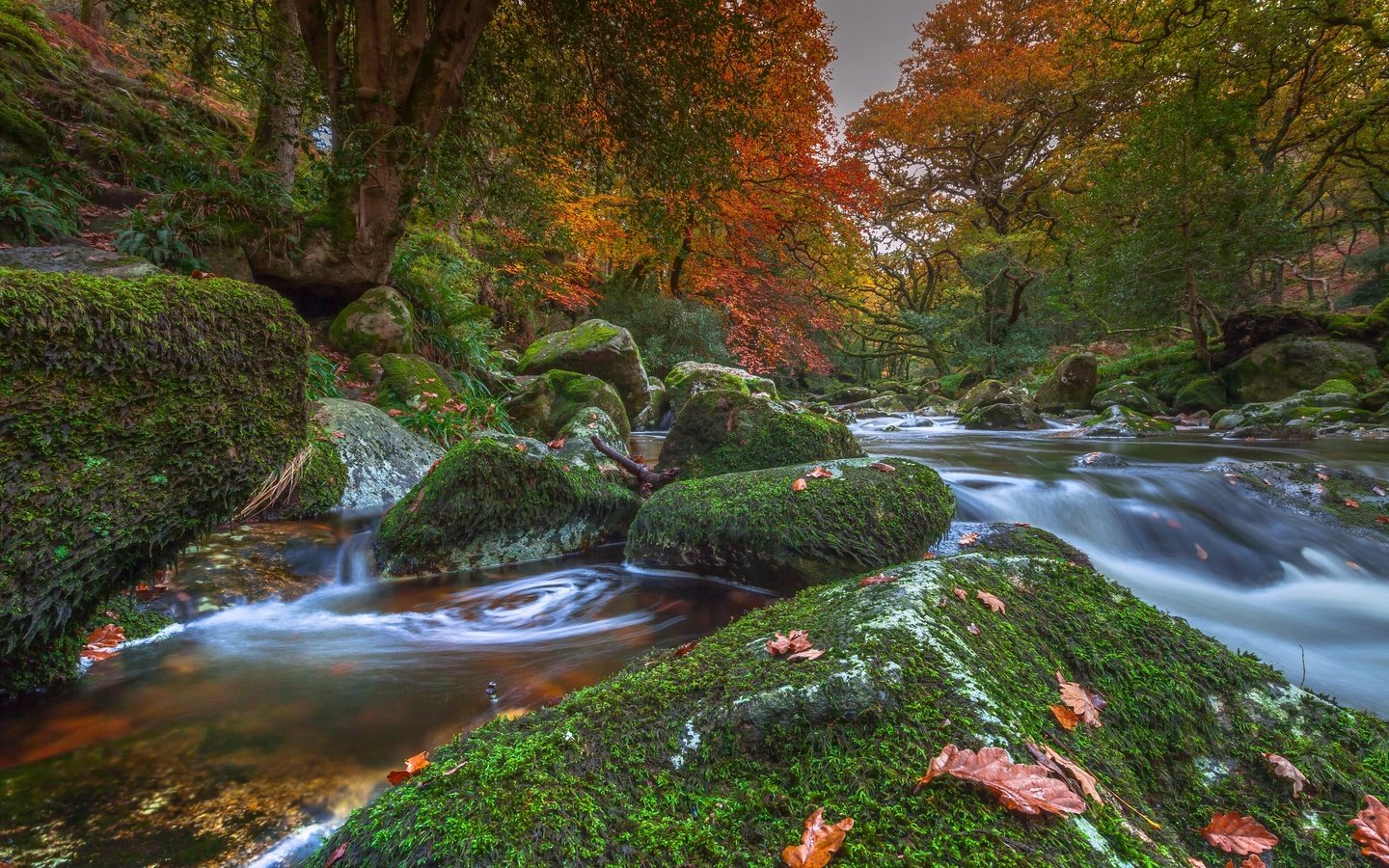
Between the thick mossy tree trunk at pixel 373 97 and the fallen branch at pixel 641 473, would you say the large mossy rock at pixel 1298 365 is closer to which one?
the fallen branch at pixel 641 473

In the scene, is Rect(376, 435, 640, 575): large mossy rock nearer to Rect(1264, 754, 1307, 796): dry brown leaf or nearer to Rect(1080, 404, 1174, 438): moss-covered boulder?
Rect(1264, 754, 1307, 796): dry brown leaf

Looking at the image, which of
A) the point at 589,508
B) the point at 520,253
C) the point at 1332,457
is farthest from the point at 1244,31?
the point at 589,508

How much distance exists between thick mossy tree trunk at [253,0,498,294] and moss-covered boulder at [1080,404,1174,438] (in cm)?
1274

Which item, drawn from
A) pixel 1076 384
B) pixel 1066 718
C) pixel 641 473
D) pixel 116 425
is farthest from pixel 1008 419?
pixel 116 425

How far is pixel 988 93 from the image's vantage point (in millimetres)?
20328

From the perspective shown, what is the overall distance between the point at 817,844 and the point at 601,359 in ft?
34.4

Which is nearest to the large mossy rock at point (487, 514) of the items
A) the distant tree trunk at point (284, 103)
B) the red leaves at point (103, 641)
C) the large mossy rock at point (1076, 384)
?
the red leaves at point (103, 641)

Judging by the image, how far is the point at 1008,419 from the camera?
1332 cm

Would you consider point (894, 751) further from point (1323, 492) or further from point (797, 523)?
point (1323, 492)

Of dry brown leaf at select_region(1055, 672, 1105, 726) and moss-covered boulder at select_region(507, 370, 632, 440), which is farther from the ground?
moss-covered boulder at select_region(507, 370, 632, 440)

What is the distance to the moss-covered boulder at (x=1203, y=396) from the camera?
12.8 m

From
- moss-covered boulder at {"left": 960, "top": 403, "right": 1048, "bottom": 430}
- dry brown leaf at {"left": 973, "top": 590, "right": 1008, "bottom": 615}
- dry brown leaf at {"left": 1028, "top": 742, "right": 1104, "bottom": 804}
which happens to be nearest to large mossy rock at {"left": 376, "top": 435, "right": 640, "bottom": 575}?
dry brown leaf at {"left": 973, "top": 590, "right": 1008, "bottom": 615}

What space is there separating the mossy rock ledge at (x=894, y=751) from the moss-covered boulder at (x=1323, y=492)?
471 cm

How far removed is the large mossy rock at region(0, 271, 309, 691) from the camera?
5.45ft
